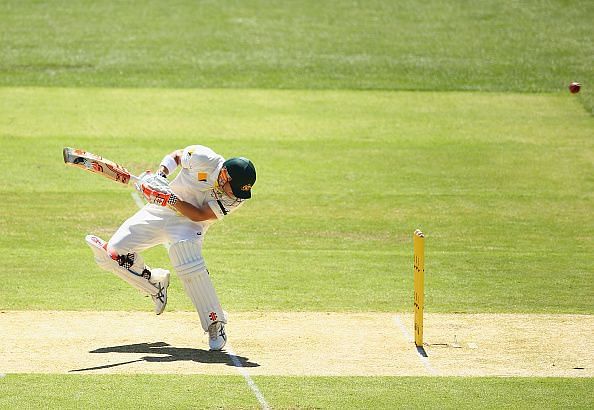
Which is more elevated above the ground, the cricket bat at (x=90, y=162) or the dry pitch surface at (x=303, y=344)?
the cricket bat at (x=90, y=162)

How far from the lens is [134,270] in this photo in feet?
35.4

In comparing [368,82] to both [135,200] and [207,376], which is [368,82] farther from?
[207,376]

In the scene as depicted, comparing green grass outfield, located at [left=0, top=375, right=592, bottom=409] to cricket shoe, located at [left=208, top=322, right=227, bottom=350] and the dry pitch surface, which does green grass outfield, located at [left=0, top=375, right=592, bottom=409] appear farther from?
cricket shoe, located at [left=208, top=322, right=227, bottom=350]

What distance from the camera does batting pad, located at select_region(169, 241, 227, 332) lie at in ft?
33.9

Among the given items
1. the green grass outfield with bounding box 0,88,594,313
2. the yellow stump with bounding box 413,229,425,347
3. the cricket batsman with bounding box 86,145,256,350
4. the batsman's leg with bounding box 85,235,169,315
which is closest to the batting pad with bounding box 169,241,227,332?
the cricket batsman with bounding box 86,145,256,350

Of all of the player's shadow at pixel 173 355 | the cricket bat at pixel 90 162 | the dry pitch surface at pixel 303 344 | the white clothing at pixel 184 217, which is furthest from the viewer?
the cricket bat at pixel 90 162

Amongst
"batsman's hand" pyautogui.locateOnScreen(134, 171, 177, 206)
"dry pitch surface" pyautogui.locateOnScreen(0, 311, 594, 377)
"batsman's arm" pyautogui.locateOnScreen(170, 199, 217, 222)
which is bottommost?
"dry pitch surface" pyautogui.locateOnScreen(0, 311, 594, 377)

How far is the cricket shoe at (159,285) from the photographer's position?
10953 mm

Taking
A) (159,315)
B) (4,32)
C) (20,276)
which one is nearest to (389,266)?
(159,315)

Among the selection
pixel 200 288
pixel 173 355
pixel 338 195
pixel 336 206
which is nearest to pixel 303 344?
pixel 200 288

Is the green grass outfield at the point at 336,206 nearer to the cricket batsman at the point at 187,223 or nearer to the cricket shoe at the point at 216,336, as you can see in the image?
the cricket shoe at the point at 216,336

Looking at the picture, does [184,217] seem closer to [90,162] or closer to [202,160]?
[202,160]

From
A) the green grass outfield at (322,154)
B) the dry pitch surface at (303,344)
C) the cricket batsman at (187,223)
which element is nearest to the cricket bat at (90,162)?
the cricket batsman at (187,223)

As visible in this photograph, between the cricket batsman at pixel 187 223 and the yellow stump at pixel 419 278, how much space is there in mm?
1636
